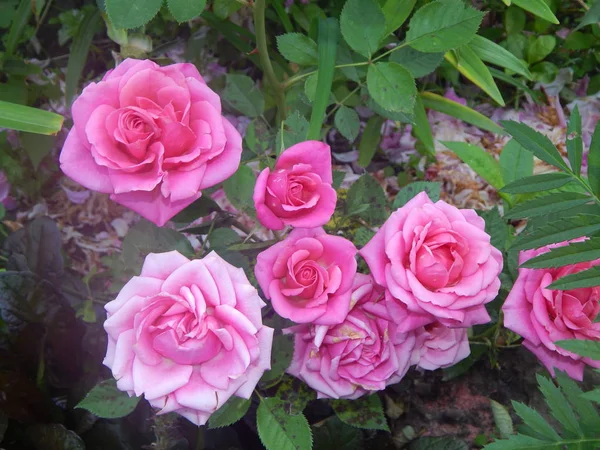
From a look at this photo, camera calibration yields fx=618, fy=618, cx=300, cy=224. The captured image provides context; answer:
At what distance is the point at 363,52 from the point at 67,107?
90 centimetres

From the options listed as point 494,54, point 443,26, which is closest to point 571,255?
point 443,26

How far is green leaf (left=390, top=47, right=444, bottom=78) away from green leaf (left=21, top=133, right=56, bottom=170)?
0.87 metres

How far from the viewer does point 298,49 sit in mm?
1014

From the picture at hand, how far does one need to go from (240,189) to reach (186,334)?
29 cm

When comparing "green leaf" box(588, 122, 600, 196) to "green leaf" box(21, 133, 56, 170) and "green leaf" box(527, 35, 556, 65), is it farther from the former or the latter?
"green leaf" box(21, 133, 56, 170)

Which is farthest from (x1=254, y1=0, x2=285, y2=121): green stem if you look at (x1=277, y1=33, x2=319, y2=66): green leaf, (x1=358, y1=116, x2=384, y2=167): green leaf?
(x1=358, y1=116, x2=384, y2=167): green leaf

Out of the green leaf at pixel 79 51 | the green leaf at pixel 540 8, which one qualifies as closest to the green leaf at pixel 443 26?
the green leaf at pixel 540 8

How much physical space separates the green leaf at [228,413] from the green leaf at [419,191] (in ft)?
1.22

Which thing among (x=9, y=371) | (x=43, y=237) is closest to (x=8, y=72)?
(x=43, y=237)

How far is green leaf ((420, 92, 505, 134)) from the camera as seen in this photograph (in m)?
1.51

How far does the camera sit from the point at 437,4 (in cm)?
88

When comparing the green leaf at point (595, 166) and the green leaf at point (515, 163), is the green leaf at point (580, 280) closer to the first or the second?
the green leaf at point (595, 166)

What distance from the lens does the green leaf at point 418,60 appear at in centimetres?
99

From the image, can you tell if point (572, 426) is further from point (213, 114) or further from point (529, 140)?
point (213, 114)
